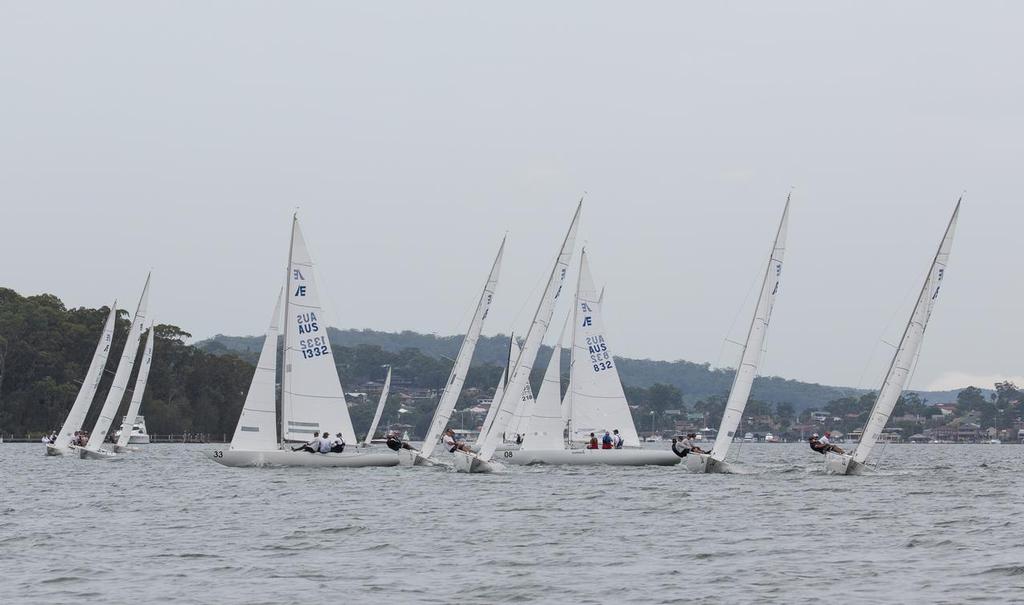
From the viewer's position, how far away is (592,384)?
56656 mm

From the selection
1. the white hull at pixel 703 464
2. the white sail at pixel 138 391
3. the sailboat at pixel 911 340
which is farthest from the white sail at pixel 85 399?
the sailboat at pixel 911 340

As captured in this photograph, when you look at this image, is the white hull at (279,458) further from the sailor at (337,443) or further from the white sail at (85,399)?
the white sail at (85,399)

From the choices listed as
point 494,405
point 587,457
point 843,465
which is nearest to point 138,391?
point 494,405

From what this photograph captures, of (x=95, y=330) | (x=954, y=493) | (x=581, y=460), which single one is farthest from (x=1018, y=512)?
(x=95, y=330)

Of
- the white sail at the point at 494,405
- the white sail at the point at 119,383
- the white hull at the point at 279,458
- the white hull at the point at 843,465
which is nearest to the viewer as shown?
the white hull at the point at 843,465

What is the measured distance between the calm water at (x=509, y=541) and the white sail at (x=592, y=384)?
1246 cm

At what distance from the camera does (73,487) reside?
4244 cm

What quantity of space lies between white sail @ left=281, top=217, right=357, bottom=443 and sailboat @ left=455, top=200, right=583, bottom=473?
409 centimetres

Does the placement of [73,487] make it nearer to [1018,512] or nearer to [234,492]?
[234,492]

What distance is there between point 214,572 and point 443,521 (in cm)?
838

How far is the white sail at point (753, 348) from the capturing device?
46.8 meters

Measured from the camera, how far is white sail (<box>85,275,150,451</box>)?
6253 centimetres

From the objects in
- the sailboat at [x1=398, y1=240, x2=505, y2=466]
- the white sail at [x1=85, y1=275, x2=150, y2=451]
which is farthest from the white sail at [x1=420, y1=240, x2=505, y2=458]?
the white sail at [x1=85, y1=275, x2=150, y2=451]

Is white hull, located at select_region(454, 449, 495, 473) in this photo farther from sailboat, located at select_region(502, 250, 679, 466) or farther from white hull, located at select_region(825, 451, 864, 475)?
white hull, located at select_region(825, 451, 864, 475)
